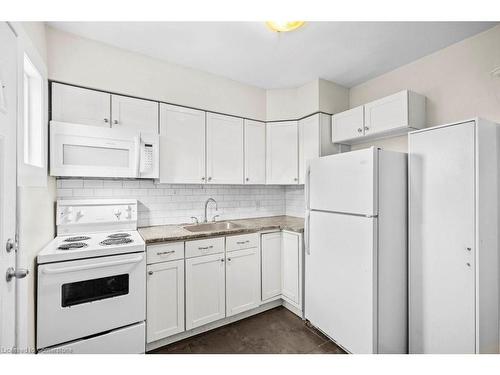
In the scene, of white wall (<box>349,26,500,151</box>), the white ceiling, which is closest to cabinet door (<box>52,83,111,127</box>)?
the white ceiling

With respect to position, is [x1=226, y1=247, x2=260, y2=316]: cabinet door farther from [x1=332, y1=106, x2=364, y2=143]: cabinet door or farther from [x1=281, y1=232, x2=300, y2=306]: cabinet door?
[x1=332, y1=106, x2=364, y2=143]: cabinet door

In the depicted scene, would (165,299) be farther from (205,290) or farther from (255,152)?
(255,152)

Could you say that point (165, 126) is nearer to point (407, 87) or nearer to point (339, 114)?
point (339, 114)

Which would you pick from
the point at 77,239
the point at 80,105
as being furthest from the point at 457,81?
the point at 77,239

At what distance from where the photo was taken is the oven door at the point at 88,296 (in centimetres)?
150

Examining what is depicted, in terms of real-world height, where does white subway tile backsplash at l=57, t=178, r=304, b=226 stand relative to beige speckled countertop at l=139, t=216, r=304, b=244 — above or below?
above

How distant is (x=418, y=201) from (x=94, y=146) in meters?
2.60

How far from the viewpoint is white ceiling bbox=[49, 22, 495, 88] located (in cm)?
185

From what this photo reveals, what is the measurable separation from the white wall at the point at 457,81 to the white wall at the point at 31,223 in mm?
2999

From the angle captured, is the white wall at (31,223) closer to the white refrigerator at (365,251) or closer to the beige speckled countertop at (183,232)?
the beige speckled countertop at (183,232)

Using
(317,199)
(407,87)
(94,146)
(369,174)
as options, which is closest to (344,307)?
(317,199)

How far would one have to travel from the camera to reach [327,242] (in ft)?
6.84

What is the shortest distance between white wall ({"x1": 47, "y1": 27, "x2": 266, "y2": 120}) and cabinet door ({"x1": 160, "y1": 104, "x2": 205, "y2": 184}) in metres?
0.13

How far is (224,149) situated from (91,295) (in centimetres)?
177
